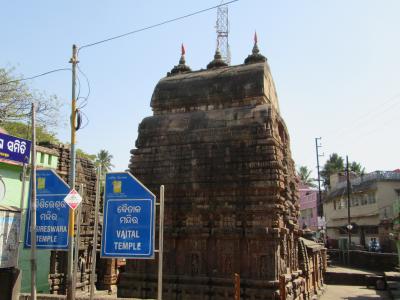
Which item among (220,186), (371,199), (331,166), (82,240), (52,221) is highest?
(331,166)

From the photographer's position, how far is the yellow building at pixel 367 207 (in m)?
36.0

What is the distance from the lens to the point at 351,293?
72.8ft

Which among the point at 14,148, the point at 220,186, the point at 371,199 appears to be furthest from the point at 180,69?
the point at 371,199

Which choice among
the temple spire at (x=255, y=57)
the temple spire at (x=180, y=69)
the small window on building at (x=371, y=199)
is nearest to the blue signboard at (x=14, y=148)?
the temple spire at (x=180, y=69)

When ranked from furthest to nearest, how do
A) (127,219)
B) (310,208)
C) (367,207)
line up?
1. (310,208)
2. (367,207)
3. (127,219)

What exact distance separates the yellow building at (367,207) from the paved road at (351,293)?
9512 millimetres

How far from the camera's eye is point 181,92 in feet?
46.0

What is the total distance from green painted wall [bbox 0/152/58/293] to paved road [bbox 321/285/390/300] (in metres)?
12.7

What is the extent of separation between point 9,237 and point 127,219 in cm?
249

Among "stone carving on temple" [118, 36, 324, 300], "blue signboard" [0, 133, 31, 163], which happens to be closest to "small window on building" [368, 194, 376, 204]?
"stone carving on temple" [118, 36, 324, 300]

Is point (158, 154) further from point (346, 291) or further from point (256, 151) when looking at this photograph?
point (346, 291)

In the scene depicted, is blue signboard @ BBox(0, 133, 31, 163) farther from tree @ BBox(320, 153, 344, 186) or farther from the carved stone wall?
tree @ BBox(320, 153, 344, 186)

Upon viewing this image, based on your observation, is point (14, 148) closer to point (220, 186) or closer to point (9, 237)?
point (9, 237)

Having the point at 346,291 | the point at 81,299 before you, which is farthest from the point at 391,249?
the point at 81,299
